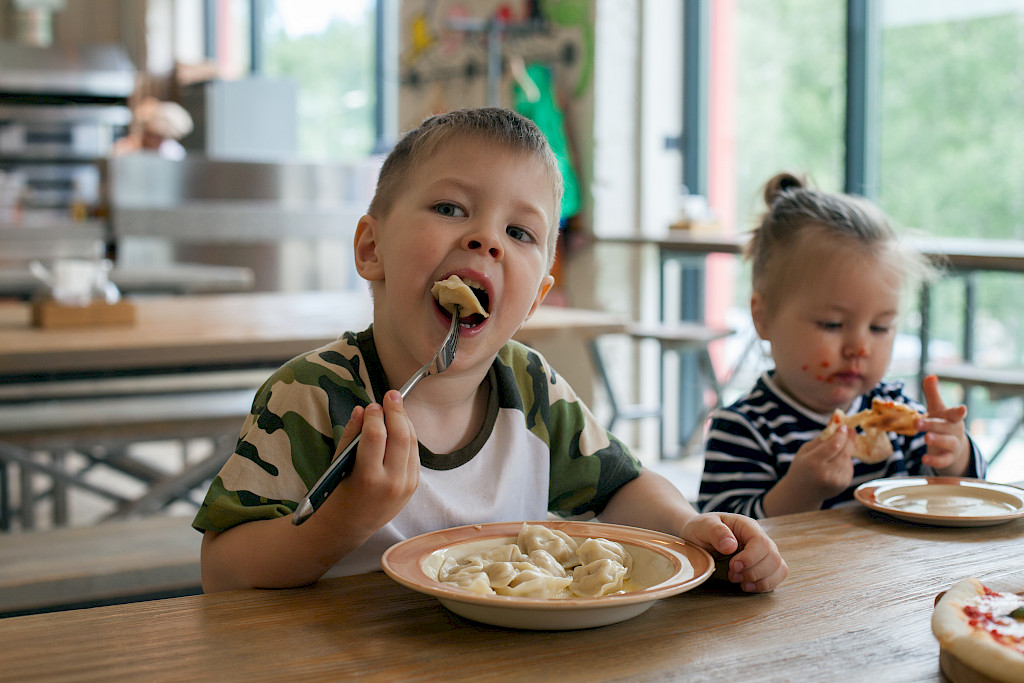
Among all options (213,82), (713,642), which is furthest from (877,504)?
(213,82)

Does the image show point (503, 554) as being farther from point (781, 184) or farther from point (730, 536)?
point (781, 184)

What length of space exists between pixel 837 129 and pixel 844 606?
3831 millimetres

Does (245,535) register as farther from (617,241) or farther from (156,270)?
(617,241)

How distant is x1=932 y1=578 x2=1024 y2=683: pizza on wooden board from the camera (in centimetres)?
55

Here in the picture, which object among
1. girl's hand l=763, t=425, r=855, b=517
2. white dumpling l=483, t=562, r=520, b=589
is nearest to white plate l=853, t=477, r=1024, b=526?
girl's hand l=763, t=425, r=855, b=517

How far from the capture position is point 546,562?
0.75 m

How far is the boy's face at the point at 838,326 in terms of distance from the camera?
4.20ft

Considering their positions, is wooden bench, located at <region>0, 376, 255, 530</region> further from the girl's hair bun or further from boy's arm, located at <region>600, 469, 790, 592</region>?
boy's arm, located at <region>600, 469, 790, 592</region>

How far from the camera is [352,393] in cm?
93

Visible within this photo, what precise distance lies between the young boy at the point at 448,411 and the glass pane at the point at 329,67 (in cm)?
622

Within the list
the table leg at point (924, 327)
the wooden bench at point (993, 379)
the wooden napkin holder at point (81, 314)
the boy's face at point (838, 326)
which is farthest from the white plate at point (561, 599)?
the table leg at point (924, 327)

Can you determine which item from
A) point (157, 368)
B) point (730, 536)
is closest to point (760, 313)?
point (730, 536)

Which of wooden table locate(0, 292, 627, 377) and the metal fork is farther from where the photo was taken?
wooden table locate(0, 292, 627, 377)

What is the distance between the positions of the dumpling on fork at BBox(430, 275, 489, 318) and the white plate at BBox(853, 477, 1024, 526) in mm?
416
